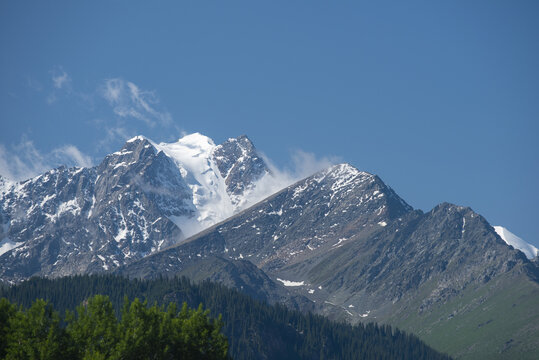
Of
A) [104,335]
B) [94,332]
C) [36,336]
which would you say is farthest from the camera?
[94,332]

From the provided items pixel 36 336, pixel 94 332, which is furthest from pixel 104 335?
pixel 36 336

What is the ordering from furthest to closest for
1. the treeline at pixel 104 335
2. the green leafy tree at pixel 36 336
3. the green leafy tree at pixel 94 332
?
1. the green leafy tree at pixel 94 332
2. the treeline at pixel 104 335
3. the green leafy tree at pixel 36 336

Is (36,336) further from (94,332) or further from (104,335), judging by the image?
(104,335)

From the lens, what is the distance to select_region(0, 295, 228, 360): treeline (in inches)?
4931

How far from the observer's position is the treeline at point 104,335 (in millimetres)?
125250

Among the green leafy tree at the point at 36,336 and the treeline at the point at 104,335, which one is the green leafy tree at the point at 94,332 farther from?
the green leafy tree at the point at 36,336

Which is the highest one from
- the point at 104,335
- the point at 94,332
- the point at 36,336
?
the point at 36,336

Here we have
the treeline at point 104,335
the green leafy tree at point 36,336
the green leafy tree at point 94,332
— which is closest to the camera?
the green leafy tree at point 36,336

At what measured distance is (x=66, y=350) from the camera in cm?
12656

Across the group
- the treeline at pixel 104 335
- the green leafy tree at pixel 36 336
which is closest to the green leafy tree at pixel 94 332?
the treeline at pixel 104 335

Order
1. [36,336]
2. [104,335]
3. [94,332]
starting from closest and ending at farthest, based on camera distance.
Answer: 1. [36,336]
2. [104,335]
3. [94,332]

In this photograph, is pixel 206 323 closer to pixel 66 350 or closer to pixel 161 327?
pixel 161 327

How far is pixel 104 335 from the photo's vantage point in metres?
129

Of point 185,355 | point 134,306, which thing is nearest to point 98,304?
point 134,306
